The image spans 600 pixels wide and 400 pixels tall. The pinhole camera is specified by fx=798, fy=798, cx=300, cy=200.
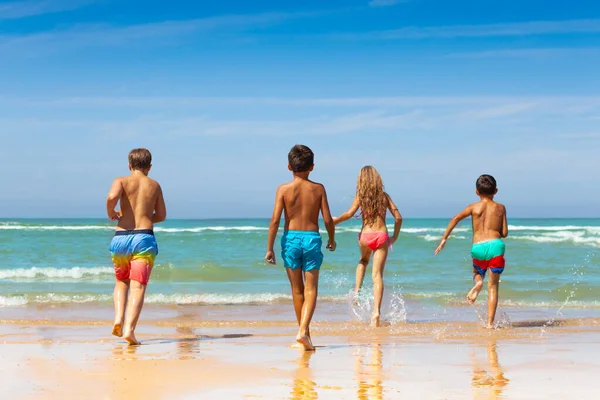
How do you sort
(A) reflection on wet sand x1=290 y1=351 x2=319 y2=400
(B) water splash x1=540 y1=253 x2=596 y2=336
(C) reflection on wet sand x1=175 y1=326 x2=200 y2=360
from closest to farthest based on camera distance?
1. (A) reflection on wet sand x1=290 y1=351 x2=319 y2=400
2. (C) reflection on wet sand x1=175 y1=326 x2=200 y2=360
3. (B) water splash x1=540 y1=253 x2=596 y2=336

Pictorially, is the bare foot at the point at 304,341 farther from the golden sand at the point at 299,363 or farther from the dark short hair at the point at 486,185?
the dark short hair at the point at 486,185

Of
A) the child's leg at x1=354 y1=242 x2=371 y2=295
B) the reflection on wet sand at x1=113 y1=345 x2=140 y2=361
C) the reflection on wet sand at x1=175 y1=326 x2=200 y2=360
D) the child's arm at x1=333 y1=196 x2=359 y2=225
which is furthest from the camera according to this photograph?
the child's leg at x1=354 y1=242 x2=371 y2=295

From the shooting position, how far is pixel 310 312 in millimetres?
6707

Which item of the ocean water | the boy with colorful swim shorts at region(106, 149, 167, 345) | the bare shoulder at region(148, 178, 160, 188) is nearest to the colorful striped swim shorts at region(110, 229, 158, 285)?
the boy with colorful swim shorts at region(106, 149, 167, 345)

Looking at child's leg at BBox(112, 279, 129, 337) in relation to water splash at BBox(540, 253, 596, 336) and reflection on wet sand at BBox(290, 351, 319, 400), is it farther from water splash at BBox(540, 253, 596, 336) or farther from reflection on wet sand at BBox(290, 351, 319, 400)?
water splash at BBox(540, 253, 596, 336)

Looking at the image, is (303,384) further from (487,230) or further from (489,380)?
(487,230)

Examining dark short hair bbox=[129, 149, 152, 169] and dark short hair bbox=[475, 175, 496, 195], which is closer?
dark short hair bbox=[129, 149, 152, 169]

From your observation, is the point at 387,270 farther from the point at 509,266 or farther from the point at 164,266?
the point at 164,266

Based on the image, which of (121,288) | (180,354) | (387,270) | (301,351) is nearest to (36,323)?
(121,288)

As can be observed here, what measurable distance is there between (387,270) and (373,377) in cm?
1249

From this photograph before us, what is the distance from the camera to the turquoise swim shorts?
21.8 feet

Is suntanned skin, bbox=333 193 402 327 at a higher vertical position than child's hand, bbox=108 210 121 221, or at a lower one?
lower

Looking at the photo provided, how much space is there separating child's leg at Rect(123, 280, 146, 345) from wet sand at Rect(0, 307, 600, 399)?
11cm

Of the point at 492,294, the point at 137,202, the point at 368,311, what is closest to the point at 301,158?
the point at 137,202
